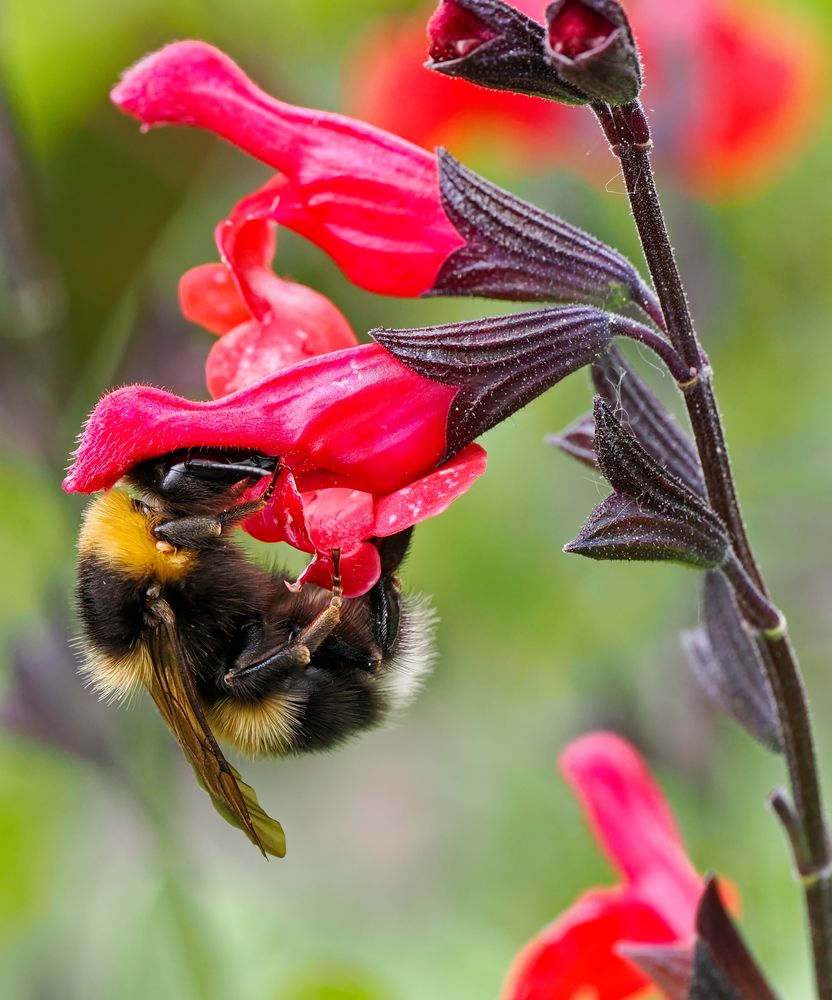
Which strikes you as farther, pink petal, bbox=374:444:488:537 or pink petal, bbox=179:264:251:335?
pink petal, bbox=179:264:251:335

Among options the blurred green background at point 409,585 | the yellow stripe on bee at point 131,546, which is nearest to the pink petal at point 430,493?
the yellow stripe on bee at point 131,546

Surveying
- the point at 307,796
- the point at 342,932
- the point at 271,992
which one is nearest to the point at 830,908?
the point at 271,992

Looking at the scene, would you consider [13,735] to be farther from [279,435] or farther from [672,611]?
[279,435]

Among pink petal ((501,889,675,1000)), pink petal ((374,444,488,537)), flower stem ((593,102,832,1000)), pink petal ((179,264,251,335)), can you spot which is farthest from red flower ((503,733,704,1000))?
pink petal ((179,264,251,335))

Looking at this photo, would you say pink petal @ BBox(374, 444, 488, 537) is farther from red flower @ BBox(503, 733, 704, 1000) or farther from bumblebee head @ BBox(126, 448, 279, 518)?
red flower @ BBox(503, 733, 704, 1000)

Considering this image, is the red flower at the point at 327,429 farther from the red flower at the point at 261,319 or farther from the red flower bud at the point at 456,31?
the red flower bud at the point at 456,31

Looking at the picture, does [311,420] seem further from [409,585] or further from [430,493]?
[409,585]

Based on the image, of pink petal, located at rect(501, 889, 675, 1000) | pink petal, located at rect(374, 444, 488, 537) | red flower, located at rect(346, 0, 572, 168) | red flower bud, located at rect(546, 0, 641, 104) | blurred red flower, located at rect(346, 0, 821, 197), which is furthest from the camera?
red flower, located at rect(346, 0, 572, 168)
